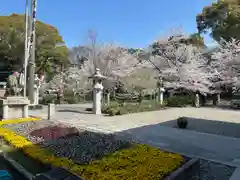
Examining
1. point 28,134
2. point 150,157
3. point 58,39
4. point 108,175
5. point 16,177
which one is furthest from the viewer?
point 58,39

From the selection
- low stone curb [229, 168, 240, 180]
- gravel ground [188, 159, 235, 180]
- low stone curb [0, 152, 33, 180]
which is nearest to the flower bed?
low stone curb [0, 152, 33, 180]

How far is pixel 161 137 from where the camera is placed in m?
8.87

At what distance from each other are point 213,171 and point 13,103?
10692 millimetres

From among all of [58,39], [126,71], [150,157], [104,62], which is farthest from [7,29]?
[150,157]

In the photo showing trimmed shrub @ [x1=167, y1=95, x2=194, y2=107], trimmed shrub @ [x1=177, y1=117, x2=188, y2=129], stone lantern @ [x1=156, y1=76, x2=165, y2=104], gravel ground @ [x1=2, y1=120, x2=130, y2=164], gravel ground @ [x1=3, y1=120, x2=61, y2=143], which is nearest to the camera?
gravel ground @ [x1=2, y1=120, x2=130, y2=164]

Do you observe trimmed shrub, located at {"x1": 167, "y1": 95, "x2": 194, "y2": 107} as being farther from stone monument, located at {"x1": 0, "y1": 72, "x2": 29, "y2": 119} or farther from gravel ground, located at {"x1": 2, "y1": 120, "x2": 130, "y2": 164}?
gravel ground, located at {"x1": 2, "y1": 120, "x2": 130, "y2": 164}

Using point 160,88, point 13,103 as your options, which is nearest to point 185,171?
point 13,103

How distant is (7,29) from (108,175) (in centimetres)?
2874

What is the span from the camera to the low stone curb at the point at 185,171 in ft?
14.3

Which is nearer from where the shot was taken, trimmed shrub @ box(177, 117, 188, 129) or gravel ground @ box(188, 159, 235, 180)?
gravel ground @ box(188, 159, 235, 180)

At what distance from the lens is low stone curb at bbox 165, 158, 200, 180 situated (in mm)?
4352

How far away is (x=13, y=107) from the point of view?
38.8ft

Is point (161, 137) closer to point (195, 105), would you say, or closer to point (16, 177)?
point (16, 177)

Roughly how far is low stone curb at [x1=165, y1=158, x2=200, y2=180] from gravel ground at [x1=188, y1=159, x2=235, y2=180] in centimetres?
13
